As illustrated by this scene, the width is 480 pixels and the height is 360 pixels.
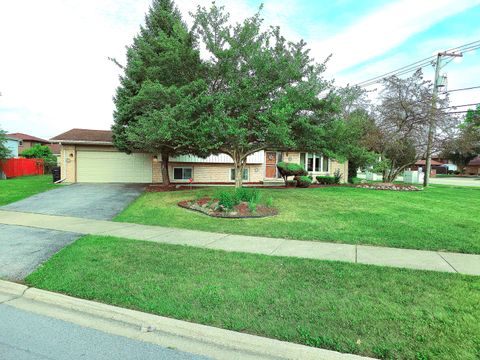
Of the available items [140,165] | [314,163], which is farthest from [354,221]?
[314,163]

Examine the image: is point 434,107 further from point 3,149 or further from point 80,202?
point 3,149

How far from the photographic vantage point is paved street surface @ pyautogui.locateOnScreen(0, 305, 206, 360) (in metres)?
3.02

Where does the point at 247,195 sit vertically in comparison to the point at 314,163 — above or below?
below

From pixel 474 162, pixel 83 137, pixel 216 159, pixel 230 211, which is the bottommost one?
pixel 230 211

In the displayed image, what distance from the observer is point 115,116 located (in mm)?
16688

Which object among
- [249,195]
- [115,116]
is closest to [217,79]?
[249,195]

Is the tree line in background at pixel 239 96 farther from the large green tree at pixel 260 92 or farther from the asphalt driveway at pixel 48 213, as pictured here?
the asphalt driveway at pixel 48 213

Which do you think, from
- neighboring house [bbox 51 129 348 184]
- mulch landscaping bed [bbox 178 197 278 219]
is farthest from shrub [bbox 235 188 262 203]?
neighboring house [bbox 51 129 348 184]

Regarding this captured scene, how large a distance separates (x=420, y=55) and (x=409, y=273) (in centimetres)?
2309

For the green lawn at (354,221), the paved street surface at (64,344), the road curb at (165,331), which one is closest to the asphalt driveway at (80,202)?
the green lawn at (354,221)

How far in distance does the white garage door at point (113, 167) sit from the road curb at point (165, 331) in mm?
17219

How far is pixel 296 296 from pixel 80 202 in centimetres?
1155

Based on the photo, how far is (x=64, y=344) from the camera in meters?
3.22

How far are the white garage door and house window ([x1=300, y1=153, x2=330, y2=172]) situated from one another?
38.0ft
